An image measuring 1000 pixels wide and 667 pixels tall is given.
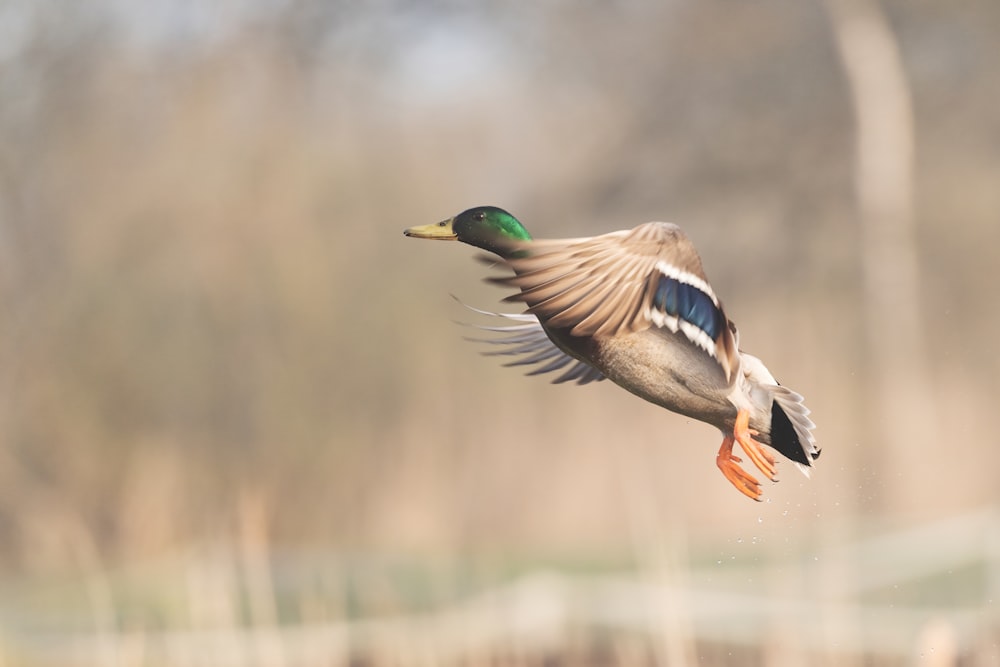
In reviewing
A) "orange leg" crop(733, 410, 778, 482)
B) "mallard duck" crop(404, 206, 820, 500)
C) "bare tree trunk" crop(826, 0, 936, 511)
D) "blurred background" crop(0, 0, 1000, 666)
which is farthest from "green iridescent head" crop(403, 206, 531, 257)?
"bare tree trunk" crop(826, 0, 936, 511)

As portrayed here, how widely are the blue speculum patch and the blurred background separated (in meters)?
2.34

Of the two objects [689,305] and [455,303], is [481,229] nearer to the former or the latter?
[689,305]

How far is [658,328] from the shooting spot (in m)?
0.61

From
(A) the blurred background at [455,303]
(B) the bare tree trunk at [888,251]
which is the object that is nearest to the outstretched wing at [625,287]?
(A) the blurred background at [455,303]

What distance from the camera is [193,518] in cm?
394

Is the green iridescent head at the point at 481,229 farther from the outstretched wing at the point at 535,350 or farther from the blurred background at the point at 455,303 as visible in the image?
the blurred background at the point at 455,303

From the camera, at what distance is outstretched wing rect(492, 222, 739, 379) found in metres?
0.58

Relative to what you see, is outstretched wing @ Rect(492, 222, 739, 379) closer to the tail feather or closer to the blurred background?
the tail feather

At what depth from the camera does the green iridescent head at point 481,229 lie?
639mm

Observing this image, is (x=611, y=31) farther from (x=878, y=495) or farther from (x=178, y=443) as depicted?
(x=178, y=443)

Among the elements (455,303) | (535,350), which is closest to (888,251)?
(455,303)

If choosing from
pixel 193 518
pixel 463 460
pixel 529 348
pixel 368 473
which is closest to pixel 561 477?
pixel 463 460

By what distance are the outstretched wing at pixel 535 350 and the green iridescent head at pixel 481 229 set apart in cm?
7

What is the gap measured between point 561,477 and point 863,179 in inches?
69.3
